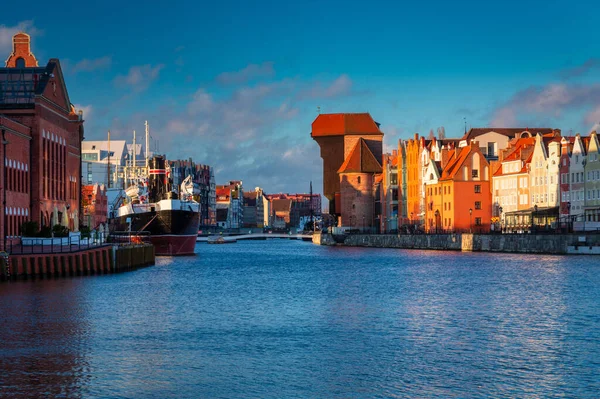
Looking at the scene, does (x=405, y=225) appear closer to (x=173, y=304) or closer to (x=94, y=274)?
(x=94, y=274)

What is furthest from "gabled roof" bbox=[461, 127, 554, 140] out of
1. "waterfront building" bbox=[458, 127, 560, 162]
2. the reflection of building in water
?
the reflection of building in water

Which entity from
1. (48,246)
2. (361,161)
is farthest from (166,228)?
(361,161)

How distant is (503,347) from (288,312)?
12995 mm

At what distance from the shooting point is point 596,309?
4175cm

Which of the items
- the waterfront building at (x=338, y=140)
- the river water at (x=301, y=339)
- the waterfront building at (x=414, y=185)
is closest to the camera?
the river water at (x=301, y=339)

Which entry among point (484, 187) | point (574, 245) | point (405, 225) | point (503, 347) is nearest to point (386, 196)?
point (405, 225)

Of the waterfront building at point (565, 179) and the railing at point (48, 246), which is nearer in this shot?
the railing at point (48, 246)

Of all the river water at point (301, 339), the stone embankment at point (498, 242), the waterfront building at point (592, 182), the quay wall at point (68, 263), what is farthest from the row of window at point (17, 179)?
the waterfront building at point (592, 182)

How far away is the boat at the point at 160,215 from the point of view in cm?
10100

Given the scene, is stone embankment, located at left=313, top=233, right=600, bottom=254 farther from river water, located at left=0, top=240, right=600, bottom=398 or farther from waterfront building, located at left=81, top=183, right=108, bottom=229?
waterfront building, located at left=81, top=183, right=108, bottom=229

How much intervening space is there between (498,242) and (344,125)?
80813 millimetres

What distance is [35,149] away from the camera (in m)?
74.8

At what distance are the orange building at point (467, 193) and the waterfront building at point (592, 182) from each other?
77.9ft

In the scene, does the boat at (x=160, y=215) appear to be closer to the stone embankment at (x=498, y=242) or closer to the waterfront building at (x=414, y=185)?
the stone embankment at (x=498, y=242)
